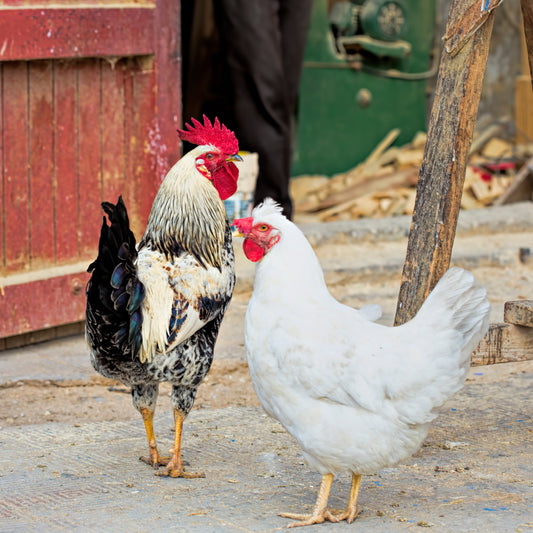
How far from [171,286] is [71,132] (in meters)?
2.12

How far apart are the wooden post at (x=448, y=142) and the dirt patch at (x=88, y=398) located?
4.84ft

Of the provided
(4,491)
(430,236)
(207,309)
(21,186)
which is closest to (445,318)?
(430,236)

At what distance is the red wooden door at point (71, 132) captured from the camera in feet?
17.9

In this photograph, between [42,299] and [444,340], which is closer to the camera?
[444,340]

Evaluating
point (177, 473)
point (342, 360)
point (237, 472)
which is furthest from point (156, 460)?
point (342, 360)

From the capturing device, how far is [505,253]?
7516mm

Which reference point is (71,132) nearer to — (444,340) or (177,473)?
(177,473)

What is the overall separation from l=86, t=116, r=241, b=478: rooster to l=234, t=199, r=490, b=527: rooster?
0.53 meters

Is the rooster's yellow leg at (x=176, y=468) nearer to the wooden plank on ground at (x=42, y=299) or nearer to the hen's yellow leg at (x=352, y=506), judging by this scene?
the hen's yellow leg at (x=352, y=506)

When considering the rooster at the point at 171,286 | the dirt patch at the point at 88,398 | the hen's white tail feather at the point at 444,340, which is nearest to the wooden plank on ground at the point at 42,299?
the dirt patch at the point at 88,398

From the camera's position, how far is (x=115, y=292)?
371cm

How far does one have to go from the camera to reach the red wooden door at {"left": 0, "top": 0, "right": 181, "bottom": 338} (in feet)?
17.9

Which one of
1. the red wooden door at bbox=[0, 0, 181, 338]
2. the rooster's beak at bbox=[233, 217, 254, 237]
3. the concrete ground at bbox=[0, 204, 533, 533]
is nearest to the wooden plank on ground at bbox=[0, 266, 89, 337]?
the red wooden door at bbox=[0, 0, 181, 338]

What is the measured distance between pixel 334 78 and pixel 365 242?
7.34ft
